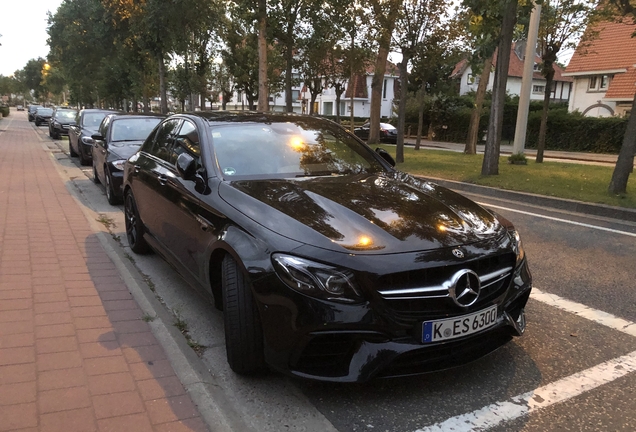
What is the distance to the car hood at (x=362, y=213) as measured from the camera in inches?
107

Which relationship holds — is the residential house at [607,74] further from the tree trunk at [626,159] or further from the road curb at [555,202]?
the road curb at [555,202]

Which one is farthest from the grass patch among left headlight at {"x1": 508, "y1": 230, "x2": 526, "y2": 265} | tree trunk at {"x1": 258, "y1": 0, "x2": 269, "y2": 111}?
left headlight at {"x1": 508, "y1": 230, "x2": 526, "y2": 265}

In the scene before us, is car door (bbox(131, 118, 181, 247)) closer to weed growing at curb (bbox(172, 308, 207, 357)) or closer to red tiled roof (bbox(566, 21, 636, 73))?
weed growing at curb (bbox(172, 308, 207, 357))

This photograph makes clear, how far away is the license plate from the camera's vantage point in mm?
2600

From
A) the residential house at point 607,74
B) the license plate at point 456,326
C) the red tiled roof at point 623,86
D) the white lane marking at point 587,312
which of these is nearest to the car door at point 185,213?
the license plate at point 456,326

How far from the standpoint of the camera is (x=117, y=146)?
29.5 ft

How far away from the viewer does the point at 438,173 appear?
13023 millimetres

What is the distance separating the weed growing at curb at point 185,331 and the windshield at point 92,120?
12719 millimetres

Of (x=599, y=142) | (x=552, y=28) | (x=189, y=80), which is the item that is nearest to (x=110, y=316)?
(x=552, y=28)

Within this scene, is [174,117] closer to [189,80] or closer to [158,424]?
[158,424]

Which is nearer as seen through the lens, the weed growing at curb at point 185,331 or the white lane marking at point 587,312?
the weed growing at curb at point 185,331

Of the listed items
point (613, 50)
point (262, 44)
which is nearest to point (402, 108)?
point (262, 44)

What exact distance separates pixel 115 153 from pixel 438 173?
795cm

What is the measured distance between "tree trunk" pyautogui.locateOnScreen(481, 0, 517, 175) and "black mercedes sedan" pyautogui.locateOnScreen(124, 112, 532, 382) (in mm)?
8882
